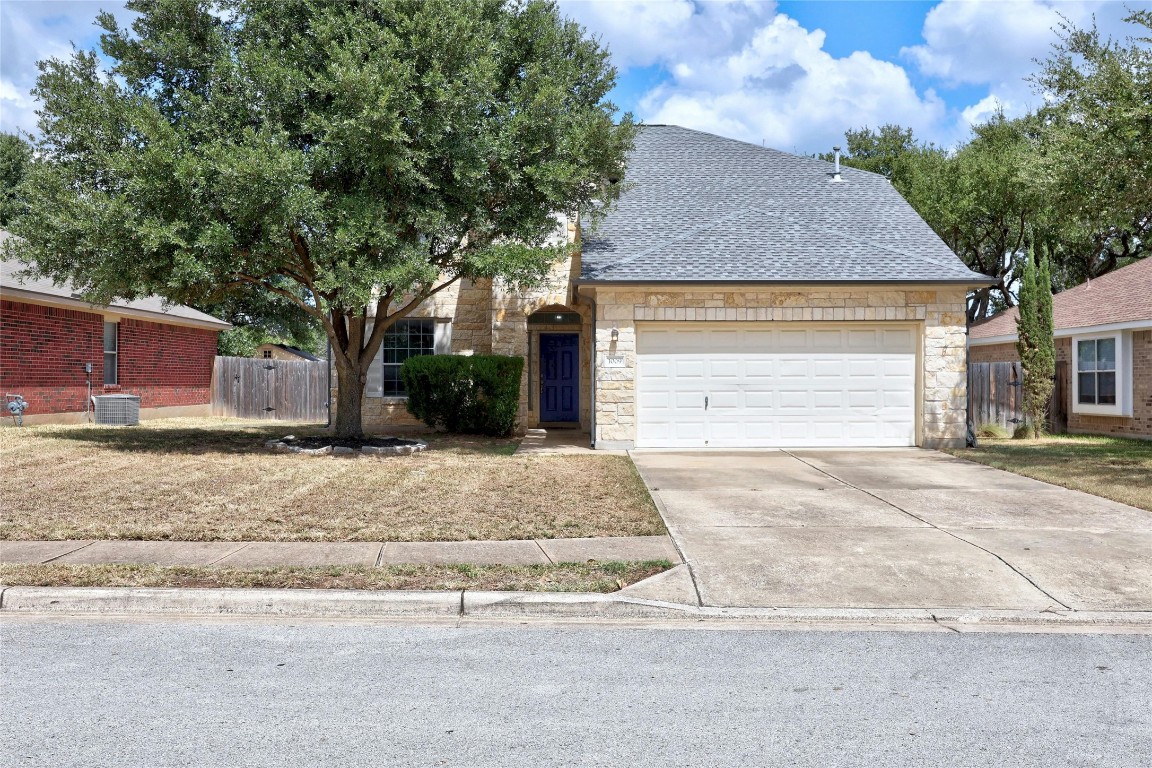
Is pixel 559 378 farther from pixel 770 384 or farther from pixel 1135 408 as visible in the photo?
pixel 1135 408

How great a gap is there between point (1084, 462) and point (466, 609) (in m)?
11.6

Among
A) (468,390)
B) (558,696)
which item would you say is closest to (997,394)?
(468,390)

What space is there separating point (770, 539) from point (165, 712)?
5271 millimetres

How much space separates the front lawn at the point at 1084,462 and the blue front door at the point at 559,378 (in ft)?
28.0

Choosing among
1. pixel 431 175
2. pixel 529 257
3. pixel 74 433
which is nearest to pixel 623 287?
pixel 529 257

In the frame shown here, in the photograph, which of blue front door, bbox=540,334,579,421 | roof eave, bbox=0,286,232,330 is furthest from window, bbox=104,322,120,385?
blue front door, bbox=540,334,579,421

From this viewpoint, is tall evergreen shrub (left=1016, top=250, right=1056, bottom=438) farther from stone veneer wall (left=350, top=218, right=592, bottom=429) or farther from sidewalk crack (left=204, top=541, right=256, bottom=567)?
sidewalk crack (left=204, top=541, right=256, bottom=567)

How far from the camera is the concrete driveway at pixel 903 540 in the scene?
6316 mm

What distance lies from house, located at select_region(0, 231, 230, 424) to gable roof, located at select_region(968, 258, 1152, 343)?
1954 centimetres

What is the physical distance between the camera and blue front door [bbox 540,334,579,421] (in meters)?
19.9

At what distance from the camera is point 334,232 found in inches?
505

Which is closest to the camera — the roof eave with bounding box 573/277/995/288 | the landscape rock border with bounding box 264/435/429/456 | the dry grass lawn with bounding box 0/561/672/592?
the dry grass lawn with bounding box 0/561/672/592

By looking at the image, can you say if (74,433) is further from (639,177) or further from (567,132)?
(639,177)

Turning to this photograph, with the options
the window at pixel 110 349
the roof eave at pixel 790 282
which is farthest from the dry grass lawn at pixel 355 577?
the window at pixel 110 349
